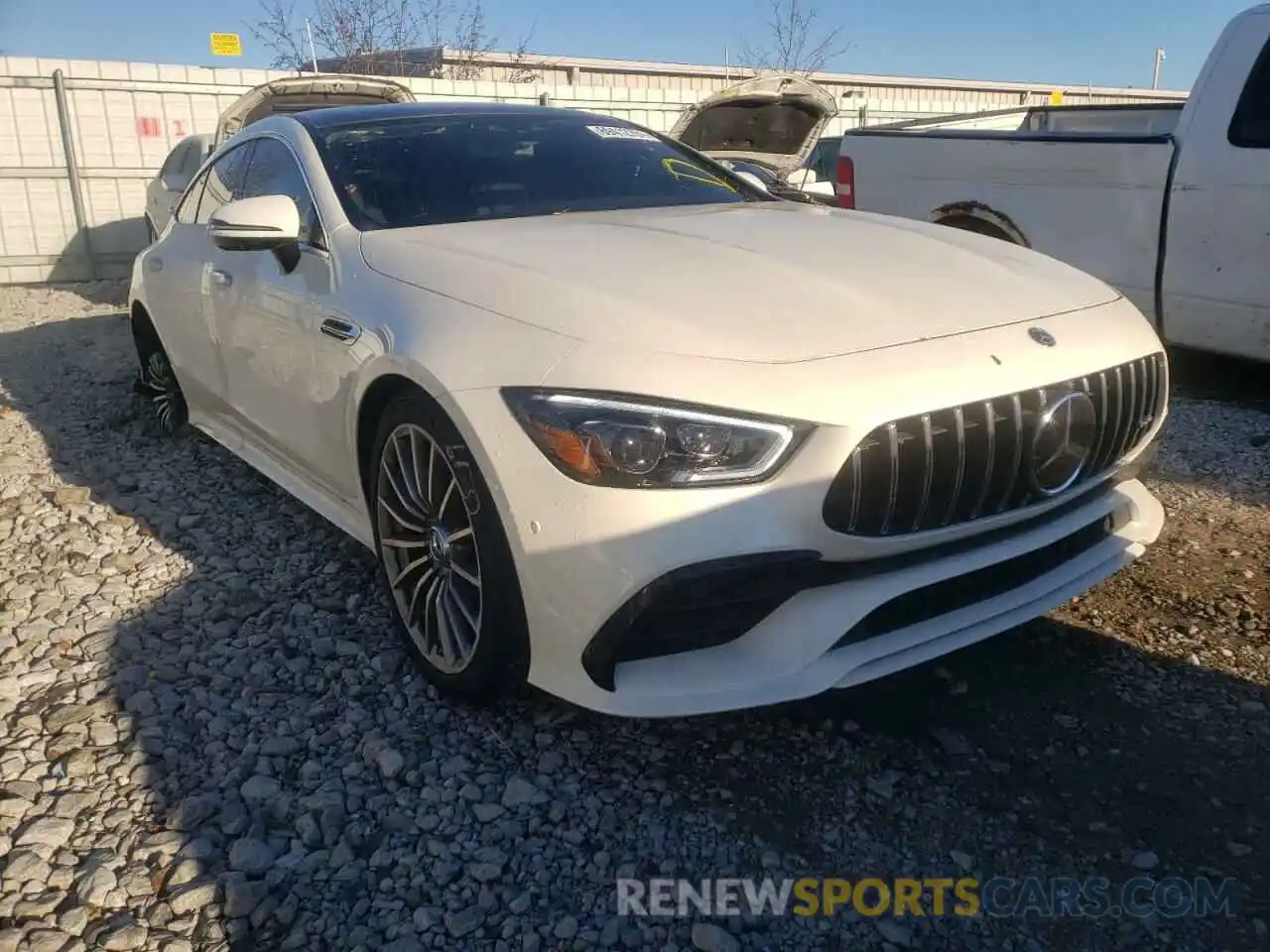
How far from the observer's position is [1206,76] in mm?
5289

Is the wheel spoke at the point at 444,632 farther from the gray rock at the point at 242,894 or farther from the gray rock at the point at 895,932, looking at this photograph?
the gray rock at the point at 895,932

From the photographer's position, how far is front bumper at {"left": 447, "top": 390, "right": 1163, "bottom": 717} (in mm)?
2158

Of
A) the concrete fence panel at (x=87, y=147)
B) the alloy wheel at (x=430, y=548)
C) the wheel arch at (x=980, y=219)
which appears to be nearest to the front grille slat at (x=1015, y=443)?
the alloy wheel at (x=430, y=548)

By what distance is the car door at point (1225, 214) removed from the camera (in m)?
4.91

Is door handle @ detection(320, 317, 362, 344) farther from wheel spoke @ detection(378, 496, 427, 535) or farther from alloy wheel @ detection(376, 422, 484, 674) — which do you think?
wheel spoke @ detection(378, 496, 427, 535)

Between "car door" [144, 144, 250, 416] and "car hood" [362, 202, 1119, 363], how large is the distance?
1.33 metres

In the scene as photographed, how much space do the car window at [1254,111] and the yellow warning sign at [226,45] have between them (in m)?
11.4

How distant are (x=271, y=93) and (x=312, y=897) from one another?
8.18 m

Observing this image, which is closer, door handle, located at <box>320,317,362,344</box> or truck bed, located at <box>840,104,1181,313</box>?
door handle, located at <box>320,317,362,344</box>

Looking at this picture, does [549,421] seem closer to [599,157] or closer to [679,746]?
[679,746]

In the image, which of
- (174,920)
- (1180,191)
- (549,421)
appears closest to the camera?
(174,920)

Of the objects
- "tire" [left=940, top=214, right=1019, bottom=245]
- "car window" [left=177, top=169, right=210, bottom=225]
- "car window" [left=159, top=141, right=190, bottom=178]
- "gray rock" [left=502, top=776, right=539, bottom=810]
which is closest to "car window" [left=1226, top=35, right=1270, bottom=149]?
"tire" [left=940, top=214, right=1019, bottom=245]

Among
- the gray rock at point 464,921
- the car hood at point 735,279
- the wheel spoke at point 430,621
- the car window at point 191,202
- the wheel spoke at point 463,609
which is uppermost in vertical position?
the car window at point 191,202

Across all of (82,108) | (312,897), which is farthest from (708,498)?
(82,108)
